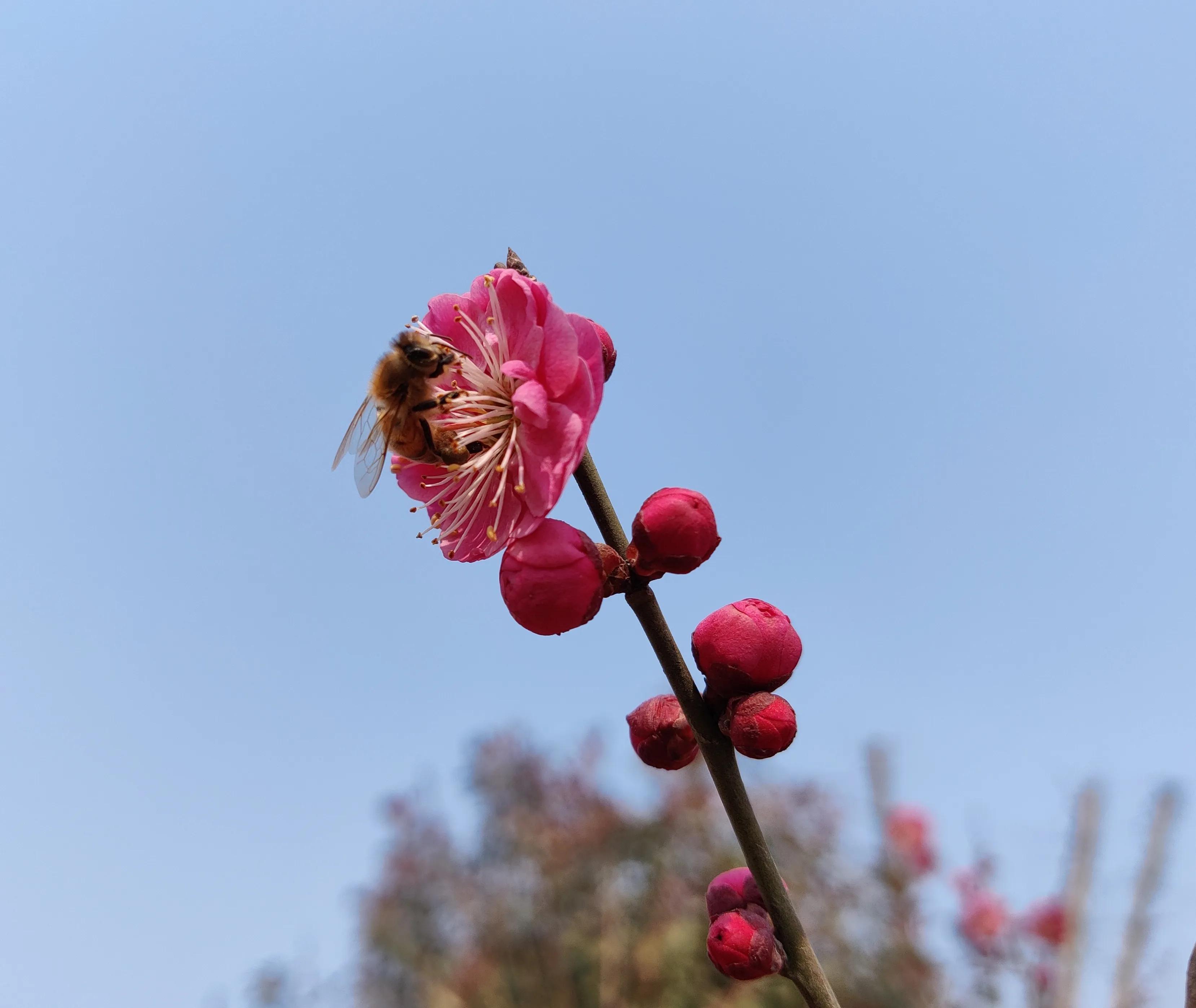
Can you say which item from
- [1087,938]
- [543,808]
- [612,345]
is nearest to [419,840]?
[543,808]

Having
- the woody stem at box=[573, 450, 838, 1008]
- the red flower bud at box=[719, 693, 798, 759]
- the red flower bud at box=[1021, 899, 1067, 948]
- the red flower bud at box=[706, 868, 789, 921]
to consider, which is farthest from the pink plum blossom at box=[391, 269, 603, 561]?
the red flower bud at box=[1021, 899, 1067, 948]

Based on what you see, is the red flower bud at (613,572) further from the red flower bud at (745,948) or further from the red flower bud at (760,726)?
the red flower bud at (745,948)

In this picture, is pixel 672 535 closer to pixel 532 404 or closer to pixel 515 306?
pixel 532 404

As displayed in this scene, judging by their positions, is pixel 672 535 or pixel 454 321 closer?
pixel 672 535

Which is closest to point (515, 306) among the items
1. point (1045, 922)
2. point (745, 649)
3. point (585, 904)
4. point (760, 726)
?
point (745, 649)

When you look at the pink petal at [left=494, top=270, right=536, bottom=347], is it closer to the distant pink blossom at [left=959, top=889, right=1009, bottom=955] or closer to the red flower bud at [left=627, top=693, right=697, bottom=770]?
the red flower bud at [left=627, top=693, right=697, bottom=770]

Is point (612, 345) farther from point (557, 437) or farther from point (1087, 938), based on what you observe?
point (1087, 938)

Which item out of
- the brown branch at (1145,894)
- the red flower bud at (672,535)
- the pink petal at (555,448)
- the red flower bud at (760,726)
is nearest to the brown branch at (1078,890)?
the brown branch at (1145,894)
